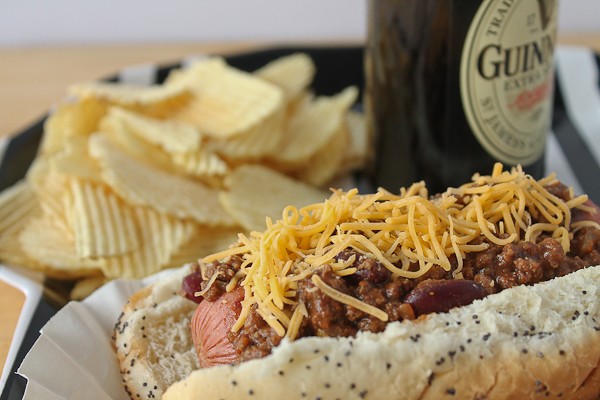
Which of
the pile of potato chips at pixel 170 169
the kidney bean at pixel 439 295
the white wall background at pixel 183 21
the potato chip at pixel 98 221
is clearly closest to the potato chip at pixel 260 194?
the pile of potato chips at pixel 170 169

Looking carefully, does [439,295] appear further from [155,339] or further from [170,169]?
[170,169]

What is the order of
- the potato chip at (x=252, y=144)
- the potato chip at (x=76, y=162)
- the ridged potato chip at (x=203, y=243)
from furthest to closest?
1. the potato chip at (x=252, y=144)
2. the potato chip at (x=76, y=162)
3. the ridged potato chip at (x=203, y=243)

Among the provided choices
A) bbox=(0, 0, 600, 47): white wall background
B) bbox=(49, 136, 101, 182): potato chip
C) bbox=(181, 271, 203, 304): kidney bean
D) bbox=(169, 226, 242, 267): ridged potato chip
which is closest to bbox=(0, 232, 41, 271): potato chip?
bbox=(49, 136, 101, 182): potato chip

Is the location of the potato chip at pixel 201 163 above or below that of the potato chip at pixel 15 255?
above

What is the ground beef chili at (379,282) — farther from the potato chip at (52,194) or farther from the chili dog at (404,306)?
the potato chip at (52,194)

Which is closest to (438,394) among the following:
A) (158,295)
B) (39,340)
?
(158,295)

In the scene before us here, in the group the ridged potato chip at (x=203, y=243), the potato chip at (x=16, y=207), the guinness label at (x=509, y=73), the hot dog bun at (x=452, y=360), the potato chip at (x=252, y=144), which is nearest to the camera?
the hot dog bun at (x=452, y=360)

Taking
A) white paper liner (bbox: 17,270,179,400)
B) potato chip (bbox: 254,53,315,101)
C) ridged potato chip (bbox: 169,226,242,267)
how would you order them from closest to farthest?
white paper liner (bbox: 17,270,179,400) < ridged potato chip (bbox: 169,226,242,267) < potato chip (bbox: 254,53,315,101)

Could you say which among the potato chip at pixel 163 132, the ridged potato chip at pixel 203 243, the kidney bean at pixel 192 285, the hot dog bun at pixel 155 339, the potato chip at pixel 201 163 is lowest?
the ridged potato chip at pixel 203 243

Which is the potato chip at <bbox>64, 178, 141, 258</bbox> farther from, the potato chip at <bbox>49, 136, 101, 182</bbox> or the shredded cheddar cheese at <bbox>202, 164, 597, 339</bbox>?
the shredded cheddar cheese at <bbox>202, 164, 597, 339</bbox>
